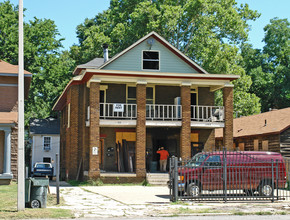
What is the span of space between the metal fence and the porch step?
8.37 metres

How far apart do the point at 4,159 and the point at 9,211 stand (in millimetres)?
13312

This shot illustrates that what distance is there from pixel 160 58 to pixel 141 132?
543 centimetres

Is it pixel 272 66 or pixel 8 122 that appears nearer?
pixel 8 122

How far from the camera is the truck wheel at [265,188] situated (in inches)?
746

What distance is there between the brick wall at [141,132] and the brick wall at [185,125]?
2.47 meters

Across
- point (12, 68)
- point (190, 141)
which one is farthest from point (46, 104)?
point (190, 141)

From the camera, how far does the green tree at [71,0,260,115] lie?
4362 centimetres

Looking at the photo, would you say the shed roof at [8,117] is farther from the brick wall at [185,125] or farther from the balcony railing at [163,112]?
the brick wall at [185,125]

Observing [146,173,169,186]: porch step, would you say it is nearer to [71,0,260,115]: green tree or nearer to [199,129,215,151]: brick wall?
[199,129,215,151]: brick wall

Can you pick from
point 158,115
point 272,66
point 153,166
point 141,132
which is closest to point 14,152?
point 141,132

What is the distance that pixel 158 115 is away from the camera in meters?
30.8

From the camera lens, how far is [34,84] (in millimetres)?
46406

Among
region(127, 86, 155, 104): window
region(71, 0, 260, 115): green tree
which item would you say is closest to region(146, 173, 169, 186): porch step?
region(127, 86, 155, 104): window

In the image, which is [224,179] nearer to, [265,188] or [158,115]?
[265,188]
